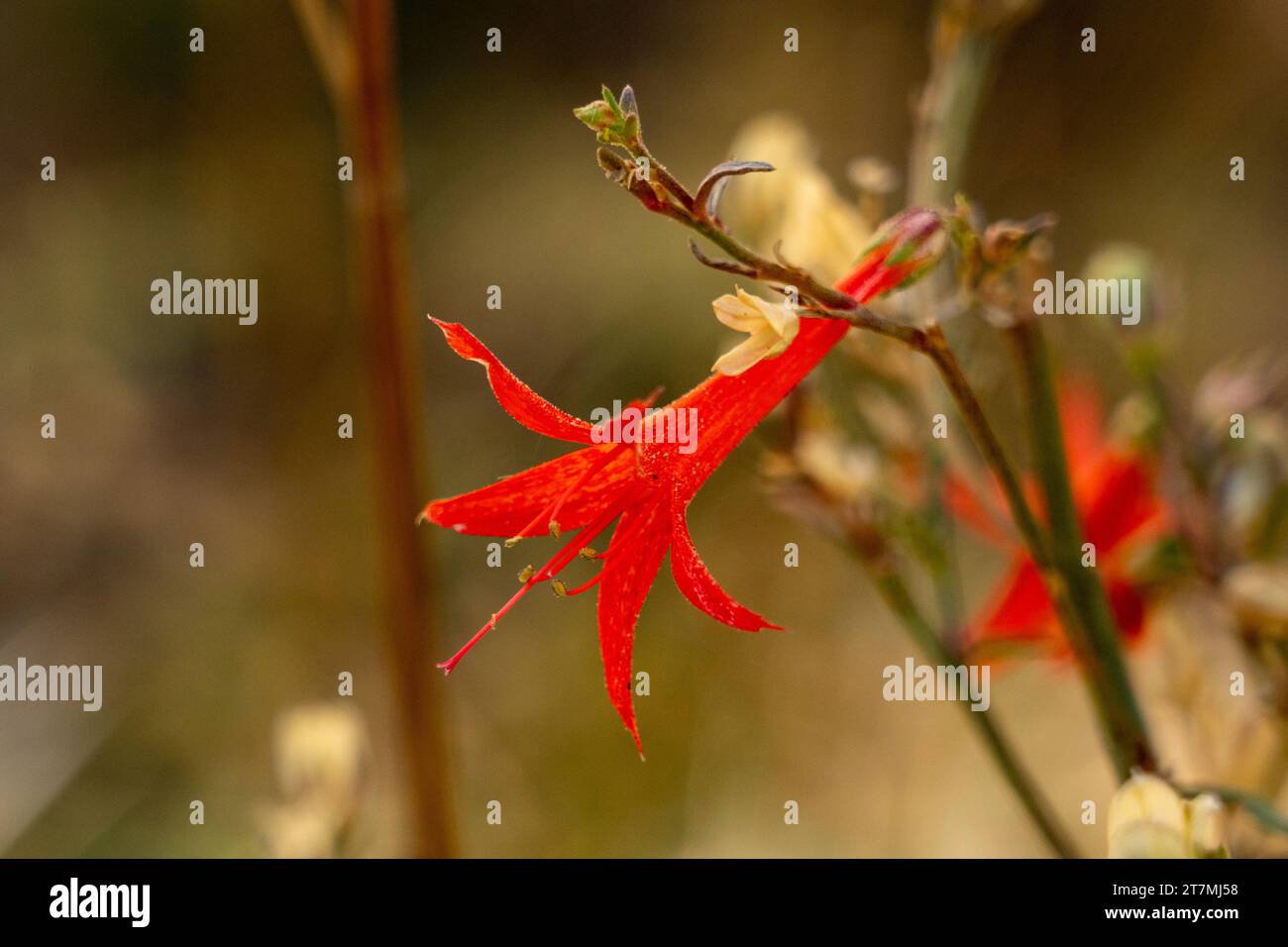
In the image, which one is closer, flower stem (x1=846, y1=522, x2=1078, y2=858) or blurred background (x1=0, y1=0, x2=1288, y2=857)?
flower stem (x1=846, y1=522, x2=1078, y2=858)

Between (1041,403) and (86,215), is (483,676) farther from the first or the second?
(1041,403)

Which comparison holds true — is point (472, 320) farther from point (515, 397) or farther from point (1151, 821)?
point (1151, 821)

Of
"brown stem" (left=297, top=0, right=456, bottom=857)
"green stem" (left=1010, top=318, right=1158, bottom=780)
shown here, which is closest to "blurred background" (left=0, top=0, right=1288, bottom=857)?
"brown stem" (left=297, top=0, right=456, bottom=857)

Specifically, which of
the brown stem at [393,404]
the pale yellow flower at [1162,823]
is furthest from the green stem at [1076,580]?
the brown stem at [393,404]

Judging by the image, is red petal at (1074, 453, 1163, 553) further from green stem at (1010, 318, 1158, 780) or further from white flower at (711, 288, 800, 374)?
white flower at (711, 288, 800, 374)

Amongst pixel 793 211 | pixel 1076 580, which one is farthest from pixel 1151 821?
pixel 793 211
